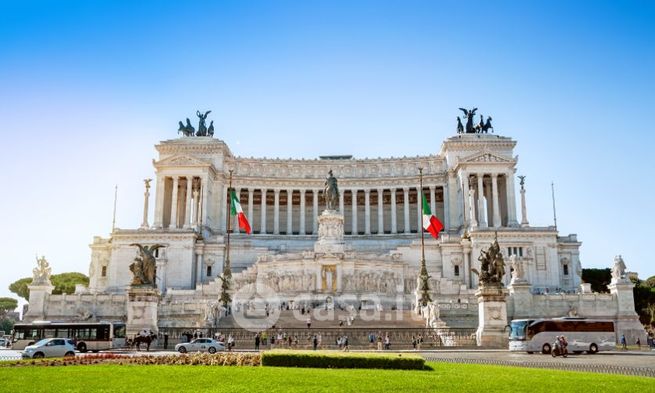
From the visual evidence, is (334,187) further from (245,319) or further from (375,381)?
(375,381)

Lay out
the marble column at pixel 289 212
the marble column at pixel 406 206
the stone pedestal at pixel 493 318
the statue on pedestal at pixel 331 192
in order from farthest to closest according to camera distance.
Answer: the marble column at pixel 289 212
the marble column at pixel 406 206
the statue on pedestal at pixel 331 192
the stone pedestal at pixel 493 318

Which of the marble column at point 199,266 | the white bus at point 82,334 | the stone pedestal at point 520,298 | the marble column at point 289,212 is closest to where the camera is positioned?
the white bus at point 82,334

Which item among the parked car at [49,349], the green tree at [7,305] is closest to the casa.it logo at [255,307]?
the parked car at [49,349]

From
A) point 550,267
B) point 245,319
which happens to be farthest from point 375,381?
point 550,267

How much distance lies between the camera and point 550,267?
80125 millimetres

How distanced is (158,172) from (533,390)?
8355 cm

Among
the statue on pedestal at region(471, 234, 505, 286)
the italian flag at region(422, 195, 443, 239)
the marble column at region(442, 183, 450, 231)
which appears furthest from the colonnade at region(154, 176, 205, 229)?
the statue on pedestal at region(471, 234, 505, 286)

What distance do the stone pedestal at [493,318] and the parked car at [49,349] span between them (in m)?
24.2

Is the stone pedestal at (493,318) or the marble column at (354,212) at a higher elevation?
the marble column at (354,212)

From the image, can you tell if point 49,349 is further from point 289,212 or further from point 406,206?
point 406,206

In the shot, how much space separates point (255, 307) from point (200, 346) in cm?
2326

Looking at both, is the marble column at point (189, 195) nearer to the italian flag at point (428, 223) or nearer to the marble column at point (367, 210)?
the marble column at point (367, 210)

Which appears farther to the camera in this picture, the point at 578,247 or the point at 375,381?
the point at 578,247

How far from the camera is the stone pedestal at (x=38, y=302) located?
193ft
